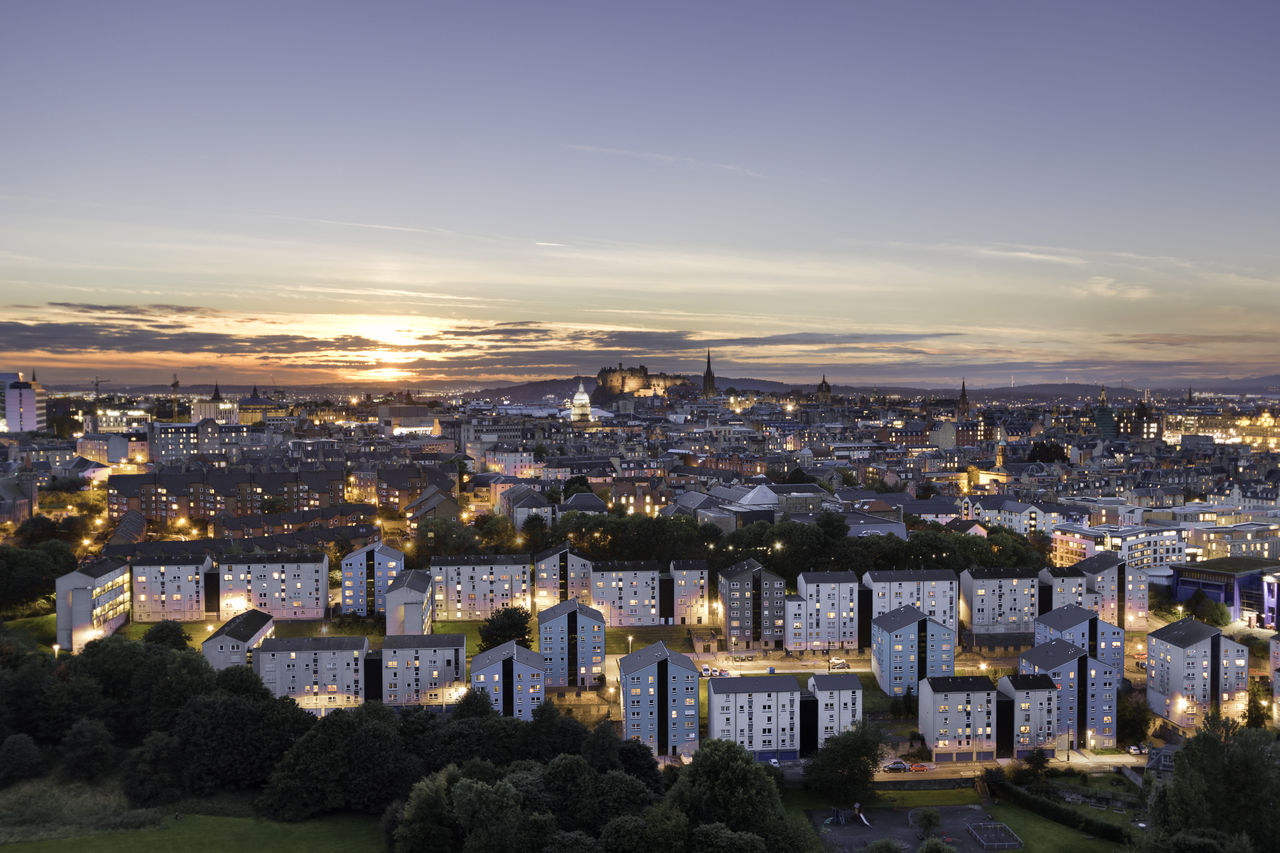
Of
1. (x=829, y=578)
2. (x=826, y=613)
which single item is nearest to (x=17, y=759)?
(x=826, y=613)

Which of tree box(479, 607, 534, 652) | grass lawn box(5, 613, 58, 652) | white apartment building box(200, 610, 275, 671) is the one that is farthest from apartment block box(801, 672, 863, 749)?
grass lawn box(5, 613, 58, 652)

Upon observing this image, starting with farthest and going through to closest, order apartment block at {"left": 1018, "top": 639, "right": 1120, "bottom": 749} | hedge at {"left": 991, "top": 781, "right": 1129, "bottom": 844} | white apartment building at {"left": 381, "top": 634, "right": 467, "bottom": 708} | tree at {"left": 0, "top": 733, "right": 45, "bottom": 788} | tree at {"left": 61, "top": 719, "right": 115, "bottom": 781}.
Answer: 1. white apartment building at {"left": 381, "top": 634, "right": 467, "bottom": 708}
2. apartment block at {"left": 1018, "top": 639, "right": 1120, "bottom": 749}
3. tree at {"left": 61, "top": 719, "right": 115, "bottom": 781}
4. tree at {"left": 0, "top": 733, "right": 45, "bottom": 788}
5. hedge at {"left": 991, "top": 781, "right": 1129, "bottom": 844}

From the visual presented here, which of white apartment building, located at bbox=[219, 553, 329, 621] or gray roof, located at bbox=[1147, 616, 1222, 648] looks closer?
gray roof, located at bbox=[1147, 616, 1222, 648]

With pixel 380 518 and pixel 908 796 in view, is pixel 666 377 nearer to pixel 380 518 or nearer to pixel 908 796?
pixel 380 518

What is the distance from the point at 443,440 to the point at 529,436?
20.1 feet

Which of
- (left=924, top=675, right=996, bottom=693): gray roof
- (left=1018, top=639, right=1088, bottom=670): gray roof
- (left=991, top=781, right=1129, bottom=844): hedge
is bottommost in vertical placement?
(left=991, top=781, right=1129, bottom=844): hedge

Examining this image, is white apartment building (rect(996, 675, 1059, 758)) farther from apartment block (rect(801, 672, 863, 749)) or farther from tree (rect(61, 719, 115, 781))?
tree (rect(61, 719, 115, 781))

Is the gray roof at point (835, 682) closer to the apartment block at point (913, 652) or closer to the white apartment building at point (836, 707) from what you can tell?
the white apartment building at point (836, 707)

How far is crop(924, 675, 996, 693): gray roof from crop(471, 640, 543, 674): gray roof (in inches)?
320

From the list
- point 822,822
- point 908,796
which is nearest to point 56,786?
point 822,822

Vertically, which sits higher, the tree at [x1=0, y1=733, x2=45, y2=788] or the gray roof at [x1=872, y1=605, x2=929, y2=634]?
the gray roof at [x1=872, y1=605, x2=929, y2=634]

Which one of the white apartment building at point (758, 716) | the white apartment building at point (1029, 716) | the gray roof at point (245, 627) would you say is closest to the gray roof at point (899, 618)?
the white apartment building at point (1029, 716)

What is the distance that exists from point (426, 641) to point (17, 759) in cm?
774

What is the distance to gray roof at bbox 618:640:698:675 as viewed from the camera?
20328 millimetres
